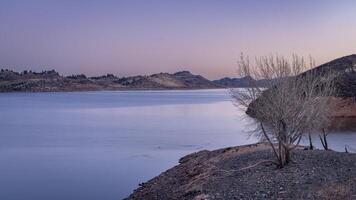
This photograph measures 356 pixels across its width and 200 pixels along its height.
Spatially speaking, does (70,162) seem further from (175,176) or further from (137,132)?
(137,132)

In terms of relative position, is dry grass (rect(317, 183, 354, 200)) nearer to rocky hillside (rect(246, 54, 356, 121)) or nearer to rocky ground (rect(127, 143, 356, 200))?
rocky ground (rect(127, 143, 356, 200))

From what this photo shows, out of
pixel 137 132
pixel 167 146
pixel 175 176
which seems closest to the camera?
pixel 175 176

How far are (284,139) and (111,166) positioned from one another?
48.2ft

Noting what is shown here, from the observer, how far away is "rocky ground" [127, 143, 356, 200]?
48.6ft

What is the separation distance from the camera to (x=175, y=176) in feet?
77.3

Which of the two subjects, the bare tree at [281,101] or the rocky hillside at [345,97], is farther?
the rocky hillside at [345,97]

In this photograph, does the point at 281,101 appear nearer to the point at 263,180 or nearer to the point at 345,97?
the point at 263,180

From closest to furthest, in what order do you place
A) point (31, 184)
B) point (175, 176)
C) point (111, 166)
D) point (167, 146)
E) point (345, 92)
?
point (175, 176) < point (31, 184) < point (111, 166) < point (167, 146) < point (345, 92)

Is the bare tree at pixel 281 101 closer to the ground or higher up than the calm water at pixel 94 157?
higher up

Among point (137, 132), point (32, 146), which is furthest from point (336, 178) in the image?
point (137, 132)

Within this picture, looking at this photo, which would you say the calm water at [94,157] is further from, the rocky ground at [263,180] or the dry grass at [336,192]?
the dry grass at [336,192]

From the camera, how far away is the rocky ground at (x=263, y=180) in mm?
14805

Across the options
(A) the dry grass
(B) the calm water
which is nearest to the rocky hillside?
(B) the calm water

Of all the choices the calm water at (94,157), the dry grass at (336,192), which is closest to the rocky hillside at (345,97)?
the calm water at (94,157)
